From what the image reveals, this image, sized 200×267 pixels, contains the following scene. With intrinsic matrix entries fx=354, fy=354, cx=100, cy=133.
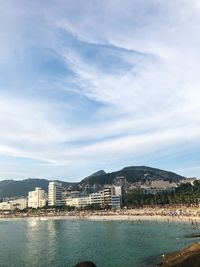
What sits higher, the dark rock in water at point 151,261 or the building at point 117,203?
the building at point 117,203

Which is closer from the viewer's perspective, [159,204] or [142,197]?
[159,204]

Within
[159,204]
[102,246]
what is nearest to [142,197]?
[159,204]

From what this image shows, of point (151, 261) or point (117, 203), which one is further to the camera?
point (117, 203)

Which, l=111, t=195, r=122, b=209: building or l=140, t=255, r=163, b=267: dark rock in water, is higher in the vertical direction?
l=111, t=195, r=122, b=209: building

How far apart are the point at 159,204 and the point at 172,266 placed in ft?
471

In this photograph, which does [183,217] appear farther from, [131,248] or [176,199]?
[131,248]

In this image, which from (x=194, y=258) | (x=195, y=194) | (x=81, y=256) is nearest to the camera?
(x=194, y=258)

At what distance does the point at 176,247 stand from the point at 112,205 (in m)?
147

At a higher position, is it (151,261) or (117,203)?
(117,203)

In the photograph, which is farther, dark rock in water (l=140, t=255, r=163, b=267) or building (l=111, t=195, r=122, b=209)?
building (l=111, t=195, r=122, b=209)

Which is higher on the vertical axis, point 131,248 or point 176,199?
point 176,199

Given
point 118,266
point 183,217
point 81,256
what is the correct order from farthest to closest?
point 183,217
point 81,256
point 118,266

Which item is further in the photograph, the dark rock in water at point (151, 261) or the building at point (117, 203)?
the building at point (117, 203)

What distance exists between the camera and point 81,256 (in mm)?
50906
